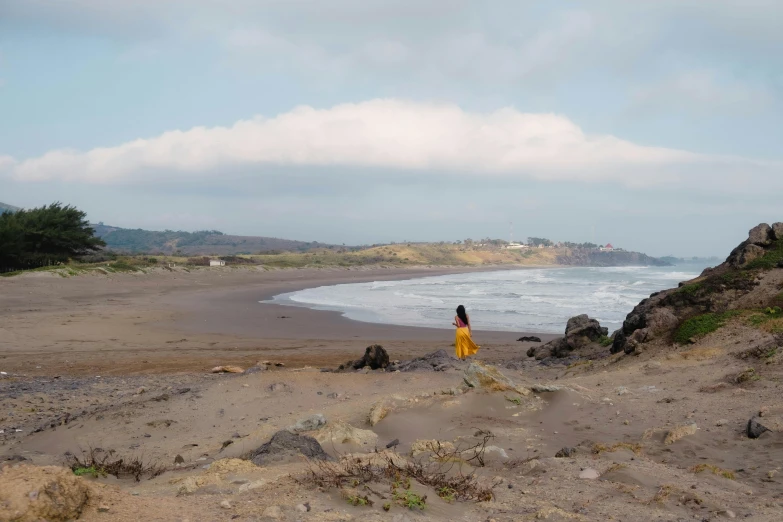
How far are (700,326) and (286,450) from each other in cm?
858

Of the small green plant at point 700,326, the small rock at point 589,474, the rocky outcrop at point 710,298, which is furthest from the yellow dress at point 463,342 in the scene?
the small rock at point 589,474

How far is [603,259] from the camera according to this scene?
588 feet

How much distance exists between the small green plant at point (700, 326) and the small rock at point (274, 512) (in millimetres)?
9188

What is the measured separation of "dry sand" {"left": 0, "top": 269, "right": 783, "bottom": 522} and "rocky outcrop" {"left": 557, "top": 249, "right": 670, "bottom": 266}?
154271mm

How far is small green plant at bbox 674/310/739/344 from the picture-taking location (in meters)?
10.4

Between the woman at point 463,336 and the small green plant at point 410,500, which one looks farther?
the woman at point 463,336

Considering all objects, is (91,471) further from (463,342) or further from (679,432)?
(463,342)

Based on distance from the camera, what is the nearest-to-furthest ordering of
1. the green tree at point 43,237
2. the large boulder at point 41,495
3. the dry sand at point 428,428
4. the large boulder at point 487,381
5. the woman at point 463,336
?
the large boulder at point 41,495
the dry sand at point 428,428
the large boulder at point 487,381
the woman at point 463,336
the green tree at point 43,237

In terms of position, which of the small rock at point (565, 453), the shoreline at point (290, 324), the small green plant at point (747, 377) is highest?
the small green plant at point (747, 377)

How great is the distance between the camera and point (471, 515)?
389cm

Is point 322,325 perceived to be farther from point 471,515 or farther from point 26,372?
point 471,515

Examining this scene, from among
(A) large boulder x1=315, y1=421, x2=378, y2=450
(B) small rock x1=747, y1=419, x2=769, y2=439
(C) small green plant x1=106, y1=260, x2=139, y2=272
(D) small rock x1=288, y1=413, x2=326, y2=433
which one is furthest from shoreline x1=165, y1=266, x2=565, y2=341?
(C) small green plant x1=106, y1=260, x2=139, y2=272

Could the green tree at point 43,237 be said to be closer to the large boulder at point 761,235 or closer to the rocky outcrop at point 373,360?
the rocky outcrop at point 373,360

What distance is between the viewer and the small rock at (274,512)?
11.4ft
